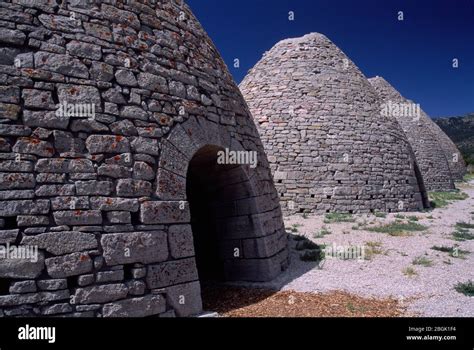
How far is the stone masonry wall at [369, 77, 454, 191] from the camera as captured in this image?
2217 cm

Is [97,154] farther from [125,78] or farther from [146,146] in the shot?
[125,78]

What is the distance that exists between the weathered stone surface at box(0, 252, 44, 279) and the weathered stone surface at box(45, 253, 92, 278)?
0.25 ft

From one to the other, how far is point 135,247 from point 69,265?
0.68 meters

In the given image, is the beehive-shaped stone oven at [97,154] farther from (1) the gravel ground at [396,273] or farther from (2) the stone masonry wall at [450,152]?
(2) the stone masonry wall at [450,152]

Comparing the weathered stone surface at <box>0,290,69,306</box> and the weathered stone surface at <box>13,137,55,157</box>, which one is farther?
the weathered stone surface at <box>13,137,55,157</box>

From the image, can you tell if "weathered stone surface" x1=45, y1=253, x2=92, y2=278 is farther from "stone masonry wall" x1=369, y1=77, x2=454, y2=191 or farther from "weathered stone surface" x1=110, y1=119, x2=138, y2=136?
"stone masonry wall" x1=369, y1=77, x2=454, y2=191

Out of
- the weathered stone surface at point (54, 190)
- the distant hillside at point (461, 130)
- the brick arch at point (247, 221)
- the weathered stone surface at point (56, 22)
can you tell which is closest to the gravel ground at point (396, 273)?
the brick arch at point (247, 221)

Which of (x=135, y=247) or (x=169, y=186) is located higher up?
(x=169, y=186)

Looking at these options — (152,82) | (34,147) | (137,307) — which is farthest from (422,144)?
(34,147)

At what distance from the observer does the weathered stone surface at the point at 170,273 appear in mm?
4043

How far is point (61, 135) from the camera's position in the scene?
3.81 m

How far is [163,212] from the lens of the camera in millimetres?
4281

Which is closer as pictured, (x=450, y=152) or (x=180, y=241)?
(x=180, y=241)

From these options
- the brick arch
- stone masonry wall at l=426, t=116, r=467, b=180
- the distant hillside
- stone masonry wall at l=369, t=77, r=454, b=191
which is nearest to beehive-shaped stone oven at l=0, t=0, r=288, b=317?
the brick arch
